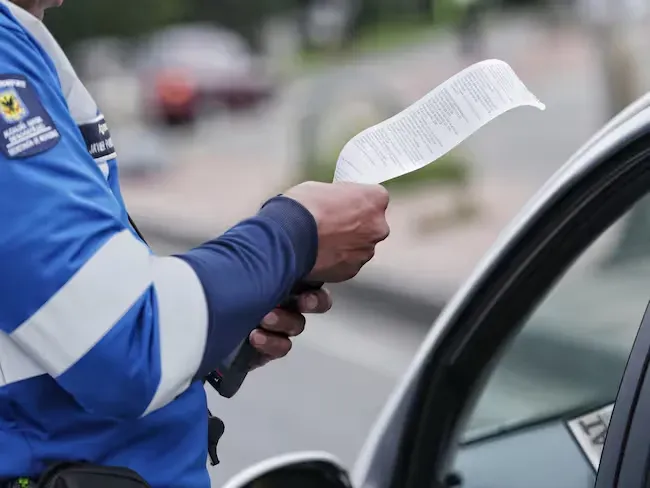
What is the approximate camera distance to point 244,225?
4.07 ft

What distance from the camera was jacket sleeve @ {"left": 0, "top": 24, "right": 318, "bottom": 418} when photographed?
1.08m

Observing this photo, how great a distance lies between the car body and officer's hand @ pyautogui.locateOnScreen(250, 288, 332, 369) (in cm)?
29

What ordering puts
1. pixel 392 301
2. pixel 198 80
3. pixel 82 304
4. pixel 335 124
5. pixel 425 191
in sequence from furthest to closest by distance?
pixel 198 80
pixel 335 124
pixel 425 191
pixel 392 301
pixel 82 304

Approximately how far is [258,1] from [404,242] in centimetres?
2231

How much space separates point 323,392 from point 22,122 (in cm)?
471

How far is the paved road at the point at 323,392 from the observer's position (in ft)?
16.1

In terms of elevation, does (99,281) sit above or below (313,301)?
above

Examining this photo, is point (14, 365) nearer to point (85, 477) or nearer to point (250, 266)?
point (85, 477)

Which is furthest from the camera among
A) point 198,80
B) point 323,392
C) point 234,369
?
point 198,80

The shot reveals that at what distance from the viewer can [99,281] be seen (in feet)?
3.59

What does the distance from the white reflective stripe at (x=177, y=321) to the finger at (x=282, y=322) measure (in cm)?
29

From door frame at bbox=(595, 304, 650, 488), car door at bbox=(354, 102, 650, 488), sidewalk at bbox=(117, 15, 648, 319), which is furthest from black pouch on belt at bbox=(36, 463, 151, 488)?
sidewalk at bbox=(117, 15, 648, 319)

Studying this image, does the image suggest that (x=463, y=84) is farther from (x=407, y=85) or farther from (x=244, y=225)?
(x=407, y=85)

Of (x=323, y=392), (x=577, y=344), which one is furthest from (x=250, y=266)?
(x=323, y=392)
